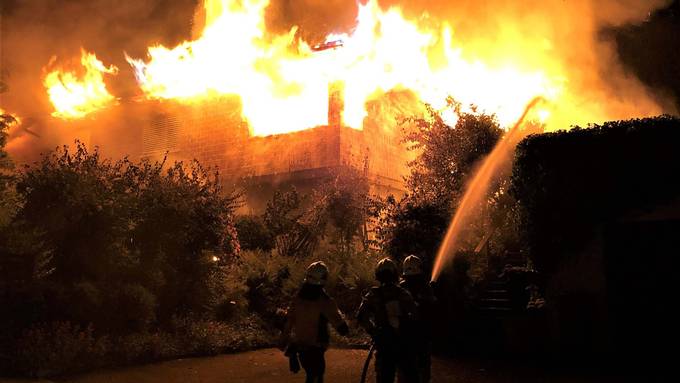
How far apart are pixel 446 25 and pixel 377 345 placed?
18.1 m

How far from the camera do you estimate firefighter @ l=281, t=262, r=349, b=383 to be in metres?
6.66

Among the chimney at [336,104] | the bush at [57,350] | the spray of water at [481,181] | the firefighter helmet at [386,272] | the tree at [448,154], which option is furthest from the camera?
the chimney at [336,104]

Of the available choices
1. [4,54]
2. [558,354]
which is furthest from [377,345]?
[4,54]

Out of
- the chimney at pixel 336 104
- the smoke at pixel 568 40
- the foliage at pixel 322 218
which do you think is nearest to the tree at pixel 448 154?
the foliage at pixel 322 218

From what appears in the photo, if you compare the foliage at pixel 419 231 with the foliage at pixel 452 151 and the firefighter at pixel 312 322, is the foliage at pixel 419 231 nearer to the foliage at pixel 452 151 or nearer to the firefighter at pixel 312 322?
the foliage at pixel 452 151

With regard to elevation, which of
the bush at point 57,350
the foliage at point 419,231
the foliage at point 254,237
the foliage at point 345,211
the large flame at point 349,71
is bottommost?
the bush at point 57,350

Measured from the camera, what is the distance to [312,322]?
668 cm

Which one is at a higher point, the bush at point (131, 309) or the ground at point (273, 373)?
the bush at point (131, 309)

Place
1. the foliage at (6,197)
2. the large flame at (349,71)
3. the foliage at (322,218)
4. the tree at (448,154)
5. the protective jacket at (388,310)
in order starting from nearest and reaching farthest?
the protective jacket at (388,310) → the foliage at (6,197) → the tree at (448,154) → the foliage at (322,218) → the large flame at (349,71)

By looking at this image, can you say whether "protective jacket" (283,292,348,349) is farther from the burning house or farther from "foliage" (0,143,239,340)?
the burning house

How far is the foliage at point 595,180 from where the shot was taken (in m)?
11.3

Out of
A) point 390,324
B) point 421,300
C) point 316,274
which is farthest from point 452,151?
point 390,324

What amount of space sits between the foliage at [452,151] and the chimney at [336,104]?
353cm

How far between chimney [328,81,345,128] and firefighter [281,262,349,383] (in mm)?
14946
